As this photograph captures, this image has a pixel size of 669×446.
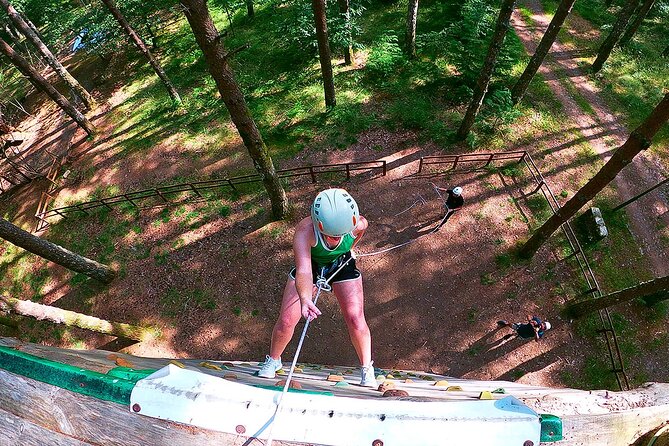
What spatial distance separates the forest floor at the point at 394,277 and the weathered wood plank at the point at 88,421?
301 inches

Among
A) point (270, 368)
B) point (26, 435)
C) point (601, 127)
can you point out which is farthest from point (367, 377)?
point (601, 127)

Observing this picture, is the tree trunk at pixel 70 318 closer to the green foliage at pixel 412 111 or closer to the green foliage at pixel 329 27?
the green foliage at pixel 412 111

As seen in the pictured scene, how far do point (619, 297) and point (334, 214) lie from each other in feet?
26.2

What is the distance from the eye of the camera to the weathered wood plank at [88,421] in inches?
78.0

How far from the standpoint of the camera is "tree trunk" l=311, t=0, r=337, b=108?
1127 centimetres

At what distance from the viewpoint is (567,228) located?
11.0 metres

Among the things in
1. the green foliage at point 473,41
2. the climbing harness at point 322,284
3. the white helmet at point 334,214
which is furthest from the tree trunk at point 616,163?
the green foliage at point 473,41

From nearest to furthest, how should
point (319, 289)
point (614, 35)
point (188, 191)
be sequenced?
point (319, 289) → point (188, 191) → point (614, 35)

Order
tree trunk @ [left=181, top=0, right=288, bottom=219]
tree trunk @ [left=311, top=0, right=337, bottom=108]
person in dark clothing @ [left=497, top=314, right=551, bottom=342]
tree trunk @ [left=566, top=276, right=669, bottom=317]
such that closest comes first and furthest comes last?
tree trunk @ [left=181, top=0, right=288, bottom=219] → tree trunk @ [left=566, top=276, right=669, bottom=317] → person in dark clothing @ [left=497, top=314, right=551, bottom=342] → tree trunk @ [left=311, top=0, right=337, bottom=108]

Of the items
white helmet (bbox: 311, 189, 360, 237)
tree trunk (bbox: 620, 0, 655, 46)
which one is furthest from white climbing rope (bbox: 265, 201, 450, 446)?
tree trunk (bbox: 620, 0, 655, 46)

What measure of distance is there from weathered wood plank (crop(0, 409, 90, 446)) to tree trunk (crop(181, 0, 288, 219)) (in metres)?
6.27

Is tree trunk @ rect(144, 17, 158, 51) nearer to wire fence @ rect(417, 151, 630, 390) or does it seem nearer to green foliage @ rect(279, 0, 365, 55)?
green foliage @ rect(279, 0, 365, 55)

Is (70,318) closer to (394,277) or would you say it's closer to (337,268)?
(337,268)

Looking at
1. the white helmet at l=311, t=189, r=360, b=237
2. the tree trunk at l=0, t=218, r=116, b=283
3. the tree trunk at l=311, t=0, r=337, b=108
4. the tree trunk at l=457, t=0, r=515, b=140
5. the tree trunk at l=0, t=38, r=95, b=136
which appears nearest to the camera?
the white helmet at l=311, t=189, r=360, b=237
